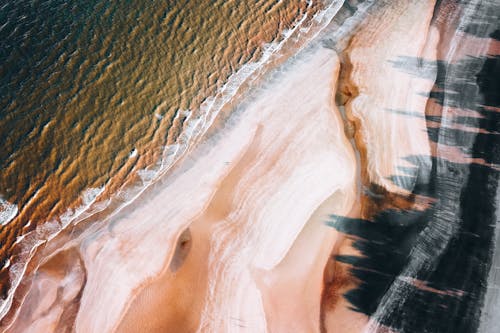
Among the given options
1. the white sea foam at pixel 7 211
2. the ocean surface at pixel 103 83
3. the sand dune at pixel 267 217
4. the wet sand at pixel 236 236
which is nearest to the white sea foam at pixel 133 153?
the ocean surface at pixel 103 83

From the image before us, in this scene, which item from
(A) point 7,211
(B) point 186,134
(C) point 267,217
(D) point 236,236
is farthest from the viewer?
(B) point 186,134

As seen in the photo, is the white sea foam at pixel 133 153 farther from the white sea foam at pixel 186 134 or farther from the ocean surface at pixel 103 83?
the white sea foam at pixel 186 134

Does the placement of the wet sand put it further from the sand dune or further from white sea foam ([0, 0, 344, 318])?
white sea foam ([0, 0, 344, 318])

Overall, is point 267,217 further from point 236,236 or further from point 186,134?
point 186,134

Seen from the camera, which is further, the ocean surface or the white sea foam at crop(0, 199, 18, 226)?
the ocean surface

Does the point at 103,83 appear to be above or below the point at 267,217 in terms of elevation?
above

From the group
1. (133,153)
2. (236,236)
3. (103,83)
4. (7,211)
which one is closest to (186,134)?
Result: (133,153)

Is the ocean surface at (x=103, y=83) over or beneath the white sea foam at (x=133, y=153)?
over

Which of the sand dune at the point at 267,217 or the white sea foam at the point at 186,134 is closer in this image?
the sand dune at the point at 267,217

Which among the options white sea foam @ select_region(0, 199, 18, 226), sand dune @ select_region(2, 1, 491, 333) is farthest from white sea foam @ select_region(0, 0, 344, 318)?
white sea foam @ select_region(0, 199, 18, 226)
